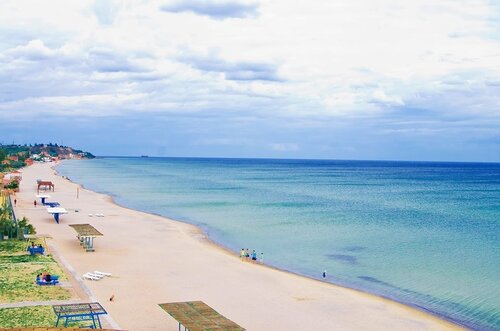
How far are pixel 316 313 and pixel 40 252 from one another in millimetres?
16695

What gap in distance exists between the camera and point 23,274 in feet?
84.0

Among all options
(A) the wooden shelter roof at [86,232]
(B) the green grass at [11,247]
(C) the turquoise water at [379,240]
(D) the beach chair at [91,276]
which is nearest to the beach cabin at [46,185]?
(C) the turquoise water at [379,240]

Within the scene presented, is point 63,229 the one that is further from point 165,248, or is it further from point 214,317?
point 214,317

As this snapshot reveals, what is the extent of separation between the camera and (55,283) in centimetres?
2405

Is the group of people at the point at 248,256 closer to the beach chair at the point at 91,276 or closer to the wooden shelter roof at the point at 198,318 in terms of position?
the beach chair at the point at 91,276

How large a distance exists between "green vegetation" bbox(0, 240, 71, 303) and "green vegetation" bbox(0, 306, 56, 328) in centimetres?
138

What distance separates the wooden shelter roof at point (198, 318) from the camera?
1700 cm

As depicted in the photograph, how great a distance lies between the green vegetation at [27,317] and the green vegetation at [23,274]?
54.2 inches

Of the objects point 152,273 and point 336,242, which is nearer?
point 152,273

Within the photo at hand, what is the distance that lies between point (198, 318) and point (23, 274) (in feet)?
38.6

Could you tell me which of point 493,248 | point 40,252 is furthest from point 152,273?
point 493,248

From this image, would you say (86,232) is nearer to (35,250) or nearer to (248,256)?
(35,250)

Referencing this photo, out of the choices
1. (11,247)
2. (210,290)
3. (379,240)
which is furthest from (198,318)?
(379,240)

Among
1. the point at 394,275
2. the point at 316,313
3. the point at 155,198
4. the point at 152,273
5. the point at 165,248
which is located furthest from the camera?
the point at 155,198
